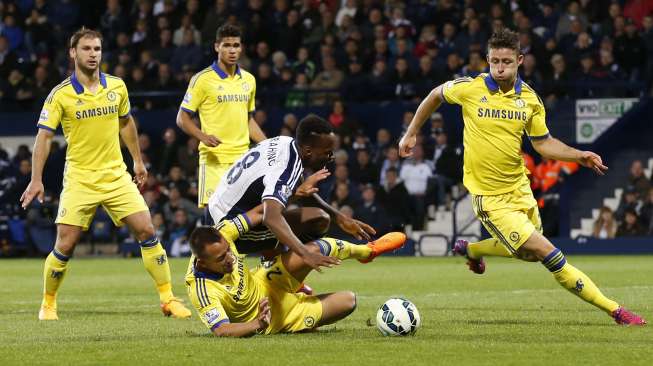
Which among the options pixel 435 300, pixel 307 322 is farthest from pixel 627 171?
pixel 307 322

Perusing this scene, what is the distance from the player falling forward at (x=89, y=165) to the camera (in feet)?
38.3

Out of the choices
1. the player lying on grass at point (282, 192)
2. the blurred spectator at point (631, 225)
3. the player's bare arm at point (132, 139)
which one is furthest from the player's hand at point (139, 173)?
the blurred spectator at point (631, 225)

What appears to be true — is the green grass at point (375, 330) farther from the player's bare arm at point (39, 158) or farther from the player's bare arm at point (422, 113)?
the player's bare arm at point (422, 113)

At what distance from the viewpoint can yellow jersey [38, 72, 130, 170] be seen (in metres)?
11.7

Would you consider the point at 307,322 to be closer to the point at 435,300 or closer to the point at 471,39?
the point at 435,300

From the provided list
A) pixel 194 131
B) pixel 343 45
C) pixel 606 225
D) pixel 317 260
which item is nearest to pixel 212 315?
pixel 317 260

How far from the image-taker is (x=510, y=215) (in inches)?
427

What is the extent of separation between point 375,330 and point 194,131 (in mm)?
4110

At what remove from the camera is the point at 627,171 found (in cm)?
2462

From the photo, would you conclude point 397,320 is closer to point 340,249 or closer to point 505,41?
point 340,249

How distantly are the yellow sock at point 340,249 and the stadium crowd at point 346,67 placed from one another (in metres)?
13.1

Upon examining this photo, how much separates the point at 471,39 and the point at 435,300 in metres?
12.2

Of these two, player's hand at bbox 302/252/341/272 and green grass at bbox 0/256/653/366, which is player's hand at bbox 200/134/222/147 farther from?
player's hand at bbox 302/252/341/272

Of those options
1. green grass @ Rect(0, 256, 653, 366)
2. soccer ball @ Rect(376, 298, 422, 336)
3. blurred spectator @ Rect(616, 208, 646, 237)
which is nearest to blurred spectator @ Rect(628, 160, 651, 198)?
blurred spectator @ Rect(616, 208, 646, 237)
